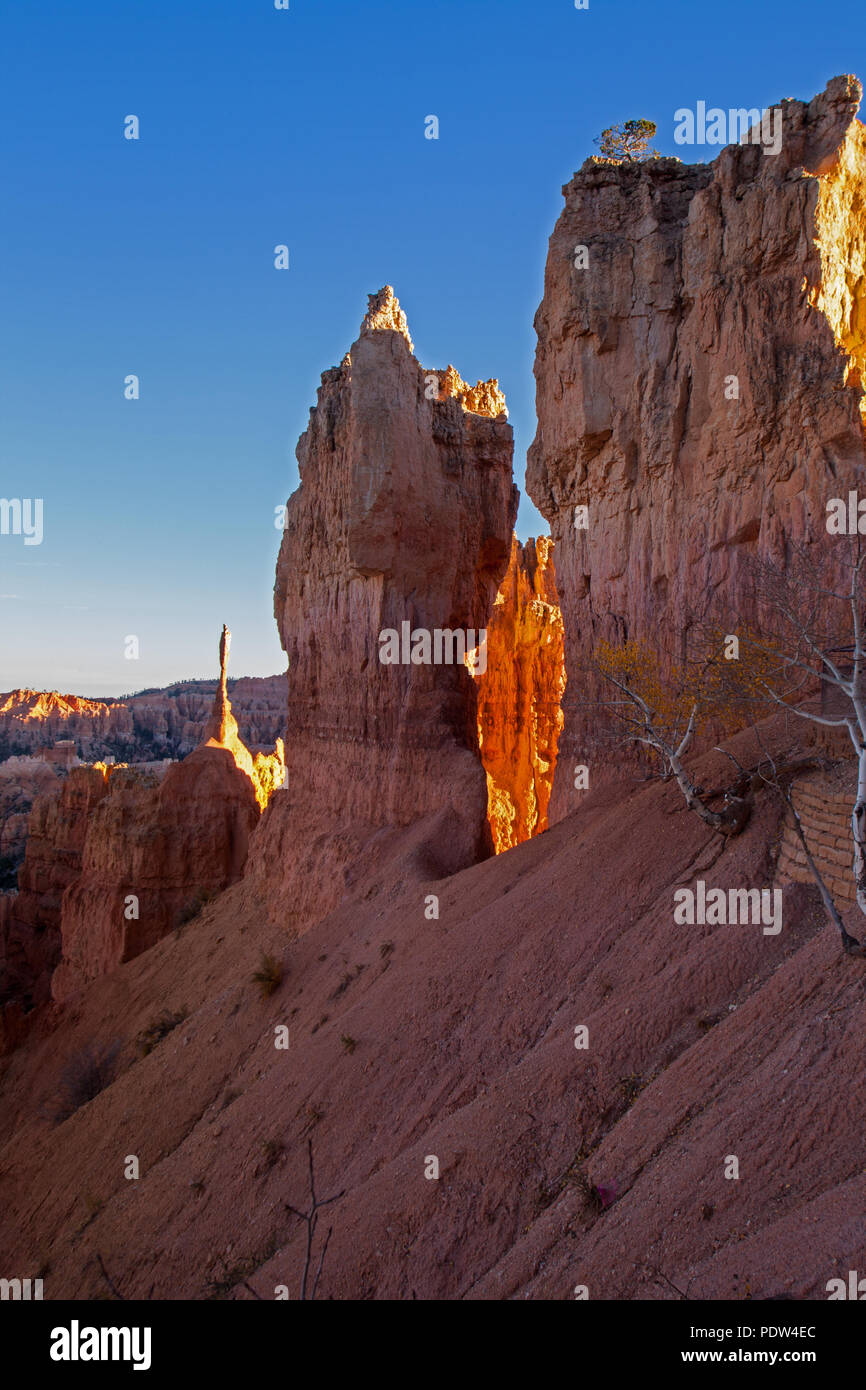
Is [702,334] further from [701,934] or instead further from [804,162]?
[701,934]

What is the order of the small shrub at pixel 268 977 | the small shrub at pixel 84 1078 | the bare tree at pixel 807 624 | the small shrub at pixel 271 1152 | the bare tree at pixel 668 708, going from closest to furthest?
the bare tree at pixel 807 624 < the bare tree at pixel 668 708 < the small shrub at pixel 271 1152 < the small shrub at pixel 268 977 < the small shrub at pixel 84 1078

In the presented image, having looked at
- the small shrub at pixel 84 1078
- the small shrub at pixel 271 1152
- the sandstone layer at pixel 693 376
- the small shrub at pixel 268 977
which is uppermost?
the sandstone layer at pixel 693 376

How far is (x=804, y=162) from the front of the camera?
13539mm

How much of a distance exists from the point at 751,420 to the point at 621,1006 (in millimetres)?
9491

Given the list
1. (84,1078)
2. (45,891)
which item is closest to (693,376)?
(84,1078)

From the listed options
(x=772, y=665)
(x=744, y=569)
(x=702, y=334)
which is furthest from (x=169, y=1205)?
(x=702, y=334)

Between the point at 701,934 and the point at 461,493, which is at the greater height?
the point at 461,493

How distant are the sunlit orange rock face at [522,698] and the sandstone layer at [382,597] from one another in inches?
207

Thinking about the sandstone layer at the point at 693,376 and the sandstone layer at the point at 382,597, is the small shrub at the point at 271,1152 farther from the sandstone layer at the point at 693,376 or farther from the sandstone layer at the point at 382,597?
the sandstone layer at the point at 693,376

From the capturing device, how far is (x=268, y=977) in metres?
17.5

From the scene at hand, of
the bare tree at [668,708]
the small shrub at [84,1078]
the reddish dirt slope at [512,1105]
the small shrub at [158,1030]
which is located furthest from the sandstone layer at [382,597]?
the small shrub at [84,1078]

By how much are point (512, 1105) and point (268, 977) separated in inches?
399

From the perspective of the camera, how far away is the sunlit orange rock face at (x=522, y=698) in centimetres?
2783

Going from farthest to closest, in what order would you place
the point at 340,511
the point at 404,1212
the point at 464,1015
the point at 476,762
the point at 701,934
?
1. the point at 340,511
2. the point at 476,762
3. the point at 464,1015
4. the point at 701,934
5. the point at 404,1212
